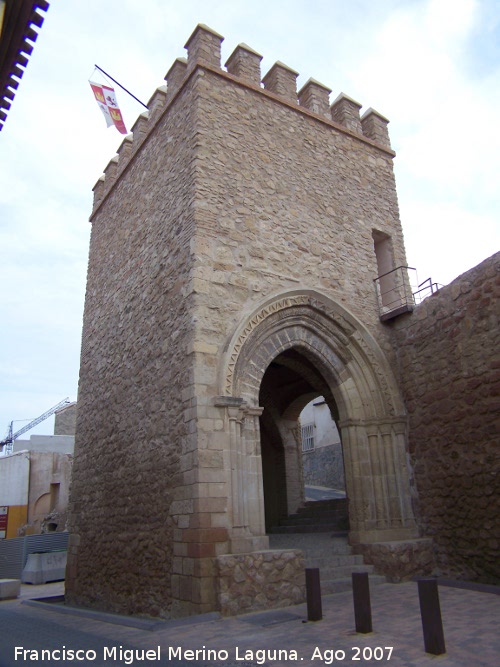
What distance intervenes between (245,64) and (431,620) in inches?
333

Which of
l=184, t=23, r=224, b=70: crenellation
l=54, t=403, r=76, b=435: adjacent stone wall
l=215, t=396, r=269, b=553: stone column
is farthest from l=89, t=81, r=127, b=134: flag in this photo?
l=54, t=403, r=76, b=435: adjacent stone wall

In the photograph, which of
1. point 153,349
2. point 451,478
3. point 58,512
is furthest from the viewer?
point 58,512

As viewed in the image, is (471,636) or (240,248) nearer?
(471,636)

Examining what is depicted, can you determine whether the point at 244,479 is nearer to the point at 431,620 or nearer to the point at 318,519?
the point at 431,620

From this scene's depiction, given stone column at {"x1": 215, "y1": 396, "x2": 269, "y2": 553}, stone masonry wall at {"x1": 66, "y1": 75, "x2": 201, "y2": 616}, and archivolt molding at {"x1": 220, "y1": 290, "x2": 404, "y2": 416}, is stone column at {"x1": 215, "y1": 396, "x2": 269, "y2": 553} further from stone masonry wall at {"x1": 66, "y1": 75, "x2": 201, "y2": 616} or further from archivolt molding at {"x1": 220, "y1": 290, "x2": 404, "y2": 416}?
archivolt molding at {"x1": 220, "y1": 290, "x2": 404, "y2": 416}

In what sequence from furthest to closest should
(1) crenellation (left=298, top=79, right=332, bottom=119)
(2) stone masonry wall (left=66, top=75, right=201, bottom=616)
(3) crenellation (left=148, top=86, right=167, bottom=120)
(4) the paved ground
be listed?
(1) crenellation (left=298, top=79, right=332, bottom=119) → (3) crenellation (left=148, top=86, right=167, bottom=120) → (2) stone masonry wall (left=66, top=75, right=201, bottom=616) → (4) the paved ground

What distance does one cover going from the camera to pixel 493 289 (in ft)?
22.7

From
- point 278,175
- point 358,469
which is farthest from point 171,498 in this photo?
point 278,175

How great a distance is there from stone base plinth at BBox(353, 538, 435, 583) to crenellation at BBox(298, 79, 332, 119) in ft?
24.2

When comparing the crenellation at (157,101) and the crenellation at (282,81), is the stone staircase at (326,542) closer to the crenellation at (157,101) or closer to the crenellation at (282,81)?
the crenellation at (282,81)

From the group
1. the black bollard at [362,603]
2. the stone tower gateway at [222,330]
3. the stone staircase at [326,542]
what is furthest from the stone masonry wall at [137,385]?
the black bollard at [362,603]

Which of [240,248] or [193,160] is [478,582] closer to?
[240,248]

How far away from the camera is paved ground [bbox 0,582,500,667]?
3953 mm

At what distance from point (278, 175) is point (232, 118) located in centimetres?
113
